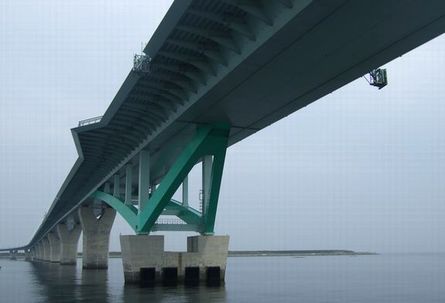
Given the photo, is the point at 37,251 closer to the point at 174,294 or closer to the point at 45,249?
the point at 45,249

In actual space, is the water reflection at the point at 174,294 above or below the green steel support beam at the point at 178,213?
below

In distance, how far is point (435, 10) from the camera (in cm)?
2097

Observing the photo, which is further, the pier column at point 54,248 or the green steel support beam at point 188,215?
the pier column at point 54,248

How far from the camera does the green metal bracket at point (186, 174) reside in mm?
38844

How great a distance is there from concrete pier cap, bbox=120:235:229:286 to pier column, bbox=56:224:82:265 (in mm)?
76711

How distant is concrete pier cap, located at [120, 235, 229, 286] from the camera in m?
41.4

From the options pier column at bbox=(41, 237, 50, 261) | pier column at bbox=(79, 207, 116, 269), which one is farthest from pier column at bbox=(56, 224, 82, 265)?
pier column at bbox=(41, 237, 50, 261)

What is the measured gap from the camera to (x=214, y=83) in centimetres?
2969

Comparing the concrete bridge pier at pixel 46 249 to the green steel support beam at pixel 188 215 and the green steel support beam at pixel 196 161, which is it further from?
the green steel support beam at pixel 196 161

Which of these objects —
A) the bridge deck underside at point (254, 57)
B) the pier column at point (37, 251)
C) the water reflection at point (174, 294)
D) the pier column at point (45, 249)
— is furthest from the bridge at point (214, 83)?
the pier column at point (37, 251)

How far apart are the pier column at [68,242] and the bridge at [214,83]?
61092 millimetres

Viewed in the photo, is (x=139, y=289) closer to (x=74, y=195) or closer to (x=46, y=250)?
(x=74, y=195)

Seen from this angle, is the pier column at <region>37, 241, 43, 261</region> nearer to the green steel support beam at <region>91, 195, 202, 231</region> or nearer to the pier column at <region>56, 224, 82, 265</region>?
the pier column at <region>56, 224, 82, 265</region>

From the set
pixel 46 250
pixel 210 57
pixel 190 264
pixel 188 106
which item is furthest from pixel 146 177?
pixel 46 250
